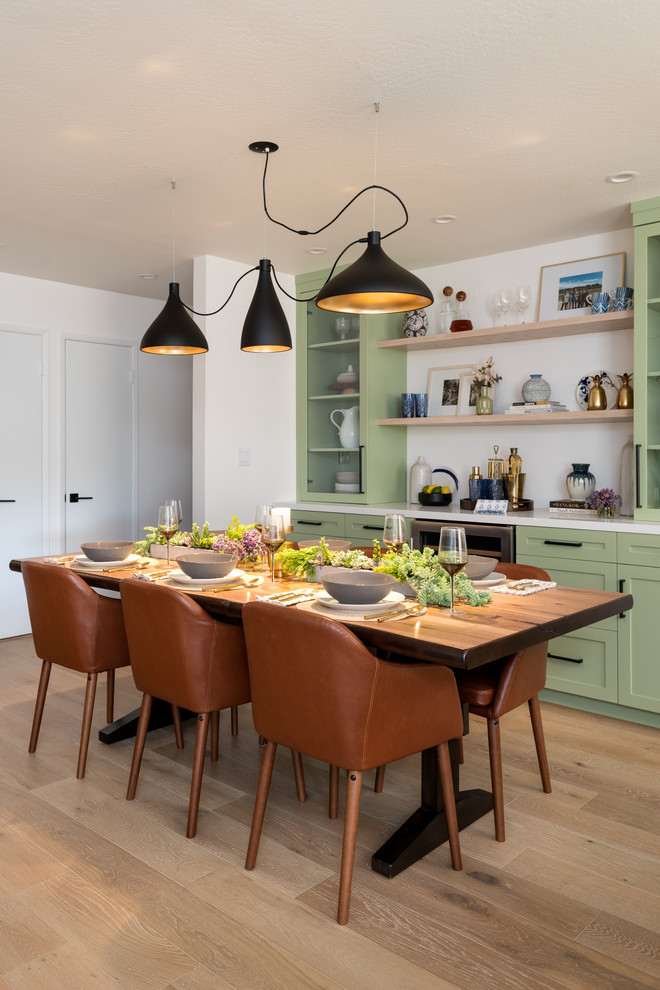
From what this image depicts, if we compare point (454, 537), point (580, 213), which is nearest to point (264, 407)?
point (580, 213)

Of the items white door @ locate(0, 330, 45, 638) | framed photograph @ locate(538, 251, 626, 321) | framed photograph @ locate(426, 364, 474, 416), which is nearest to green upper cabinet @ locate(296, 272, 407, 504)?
framed photograph @ locate(426, 364, 474, 416)

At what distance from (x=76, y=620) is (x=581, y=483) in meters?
2.68

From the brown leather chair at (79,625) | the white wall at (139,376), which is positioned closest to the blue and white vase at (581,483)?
the brown leather chair at (79,625)

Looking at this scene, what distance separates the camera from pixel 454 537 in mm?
2033

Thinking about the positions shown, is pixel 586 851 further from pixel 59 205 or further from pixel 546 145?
pixel 59 205

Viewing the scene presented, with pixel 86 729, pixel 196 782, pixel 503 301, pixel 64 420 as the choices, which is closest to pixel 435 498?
pixel 503 301

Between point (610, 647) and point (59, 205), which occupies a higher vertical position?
point (59, 205)

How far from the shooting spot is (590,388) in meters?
4.12

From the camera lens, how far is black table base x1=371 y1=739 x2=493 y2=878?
2.16m

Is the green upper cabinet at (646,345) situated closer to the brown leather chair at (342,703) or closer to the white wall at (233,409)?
the brown leather chair at (342,703)

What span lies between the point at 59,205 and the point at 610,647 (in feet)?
11.0

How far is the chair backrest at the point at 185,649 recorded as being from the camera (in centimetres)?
234

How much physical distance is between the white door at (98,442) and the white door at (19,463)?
21 cm

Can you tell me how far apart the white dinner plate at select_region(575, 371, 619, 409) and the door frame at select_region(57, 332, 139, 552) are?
10.6 ft
